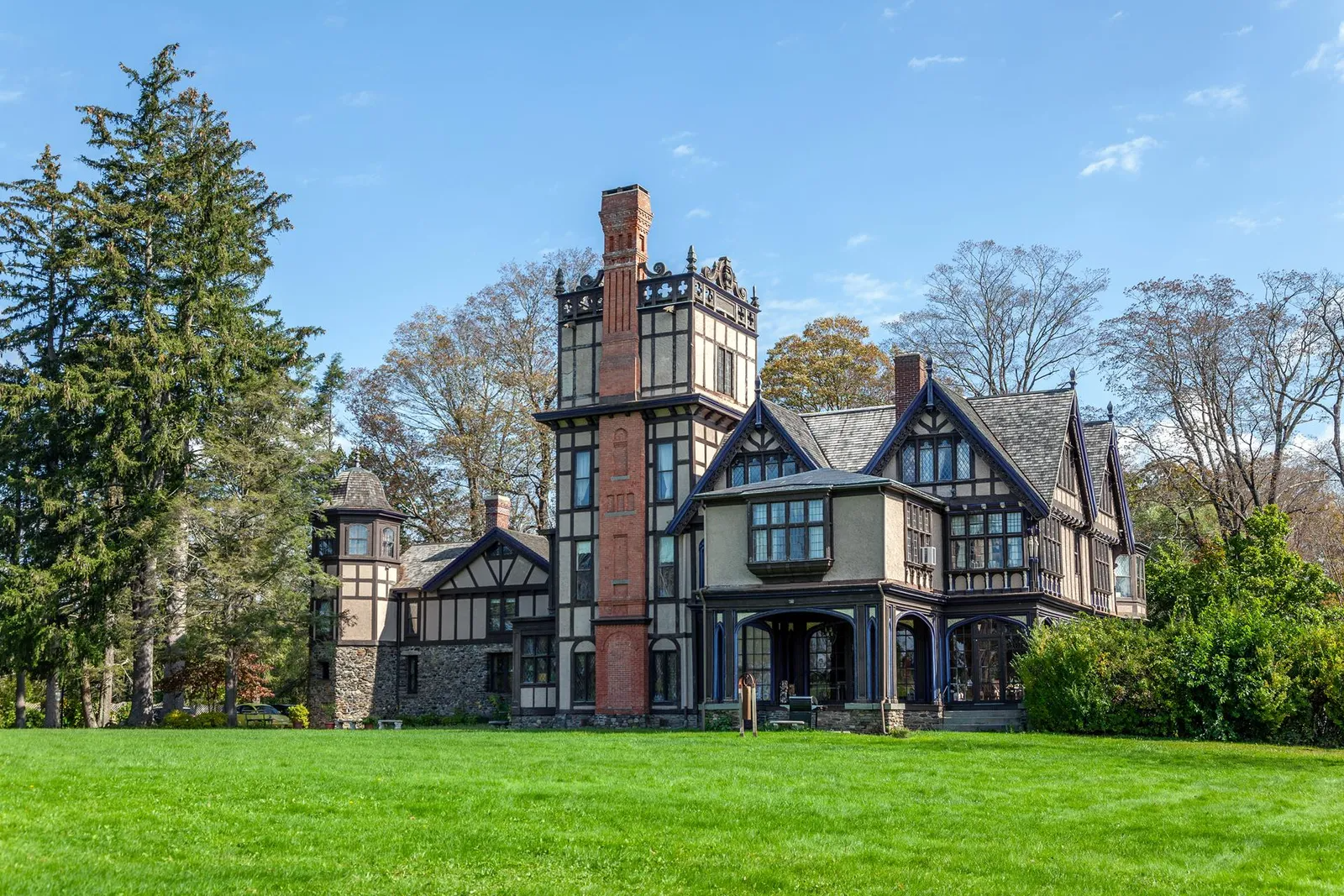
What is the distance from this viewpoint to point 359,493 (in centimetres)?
5012

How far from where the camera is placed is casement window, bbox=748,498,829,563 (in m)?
33.2

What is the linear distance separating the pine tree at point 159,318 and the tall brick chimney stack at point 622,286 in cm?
976

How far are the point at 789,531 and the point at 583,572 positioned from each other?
8.24m

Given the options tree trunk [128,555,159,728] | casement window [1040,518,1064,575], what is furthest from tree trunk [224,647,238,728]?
casement window [1040,518,1064,575]

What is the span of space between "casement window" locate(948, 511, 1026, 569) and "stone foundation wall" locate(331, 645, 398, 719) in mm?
22285

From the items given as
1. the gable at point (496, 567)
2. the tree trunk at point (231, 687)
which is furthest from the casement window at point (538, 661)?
the tree trunk at point (231, 687)

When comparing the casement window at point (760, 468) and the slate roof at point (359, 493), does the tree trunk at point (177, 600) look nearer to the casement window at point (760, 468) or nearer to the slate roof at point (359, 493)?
the slate roof at point (359, 493)

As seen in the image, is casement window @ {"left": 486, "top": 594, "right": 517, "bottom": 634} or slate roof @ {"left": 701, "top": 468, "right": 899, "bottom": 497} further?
casement window @ {"left": 486, "top": 594, "right": 517, "bottom": 634}

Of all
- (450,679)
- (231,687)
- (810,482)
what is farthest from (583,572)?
(231,687)

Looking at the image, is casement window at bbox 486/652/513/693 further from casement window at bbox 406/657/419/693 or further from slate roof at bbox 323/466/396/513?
slate roof at bbox 323/466/396/513

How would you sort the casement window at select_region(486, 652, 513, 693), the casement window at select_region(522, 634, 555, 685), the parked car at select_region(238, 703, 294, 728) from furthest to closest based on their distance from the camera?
the casement window at select_region(486, 652, 513, 693), the parked car at select_region(238, 703, 294, 728), the casement window at select_region(522, 634, 555, 685)

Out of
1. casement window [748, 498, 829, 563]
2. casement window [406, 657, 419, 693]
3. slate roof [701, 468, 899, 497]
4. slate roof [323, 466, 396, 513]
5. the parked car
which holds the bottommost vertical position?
the parked car

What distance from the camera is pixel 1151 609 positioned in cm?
4225

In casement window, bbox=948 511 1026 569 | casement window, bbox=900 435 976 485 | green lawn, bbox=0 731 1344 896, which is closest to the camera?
green lawn, bbox=0 731 1344 896
